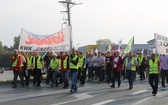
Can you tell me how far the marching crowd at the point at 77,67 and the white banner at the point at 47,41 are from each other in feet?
1.23

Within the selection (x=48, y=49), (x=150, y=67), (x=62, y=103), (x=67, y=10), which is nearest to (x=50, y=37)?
(x=48, y=49)

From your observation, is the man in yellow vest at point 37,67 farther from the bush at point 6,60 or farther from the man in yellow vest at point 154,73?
the bush at point 6,60

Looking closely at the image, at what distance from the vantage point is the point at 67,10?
41781 mm

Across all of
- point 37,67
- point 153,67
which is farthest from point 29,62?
point 153,67

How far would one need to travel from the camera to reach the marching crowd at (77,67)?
13781 millimetres

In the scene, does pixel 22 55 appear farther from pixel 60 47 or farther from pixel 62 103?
pixel 62 103

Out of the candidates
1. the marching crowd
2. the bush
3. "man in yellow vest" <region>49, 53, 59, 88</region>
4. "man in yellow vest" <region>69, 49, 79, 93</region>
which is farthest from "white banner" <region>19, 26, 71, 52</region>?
the bush

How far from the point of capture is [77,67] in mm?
13953

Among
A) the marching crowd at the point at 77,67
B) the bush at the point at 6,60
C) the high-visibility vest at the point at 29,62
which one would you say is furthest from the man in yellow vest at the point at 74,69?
the bush at the point at 6,60

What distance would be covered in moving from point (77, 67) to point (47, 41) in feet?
Answer: 15.4

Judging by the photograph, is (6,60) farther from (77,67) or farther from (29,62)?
(77,67)

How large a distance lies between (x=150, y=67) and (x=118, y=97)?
209cm

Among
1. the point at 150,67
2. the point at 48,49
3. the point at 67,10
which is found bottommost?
the point at 150,67

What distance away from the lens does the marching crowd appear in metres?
13.8
